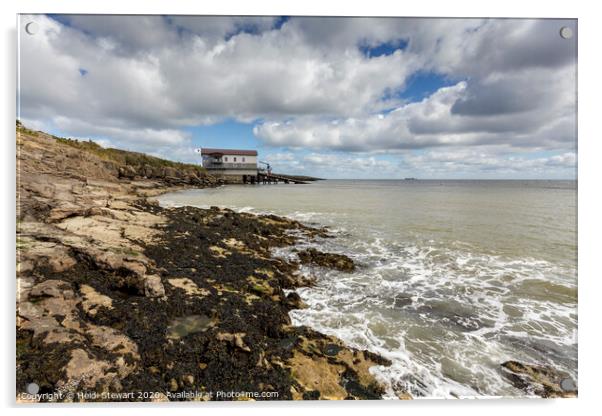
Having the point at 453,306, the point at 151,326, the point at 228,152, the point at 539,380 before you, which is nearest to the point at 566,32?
the point at 453,306

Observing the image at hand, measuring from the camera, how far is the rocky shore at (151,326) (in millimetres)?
3482

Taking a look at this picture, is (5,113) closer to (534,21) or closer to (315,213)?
(534,21)

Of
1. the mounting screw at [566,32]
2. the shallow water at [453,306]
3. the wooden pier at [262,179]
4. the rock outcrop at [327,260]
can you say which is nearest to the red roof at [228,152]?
the wooden pier at [262,179]

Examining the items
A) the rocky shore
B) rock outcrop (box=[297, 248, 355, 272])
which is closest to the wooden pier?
rock outcrop (box=[297, 248, 355, 272])

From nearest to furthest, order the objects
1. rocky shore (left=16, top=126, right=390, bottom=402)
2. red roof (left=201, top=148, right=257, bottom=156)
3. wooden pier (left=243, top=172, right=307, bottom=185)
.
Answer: rocky shore (left=16, top=126, right=390, bottom=402), red roof (left=201, top=148, right=257, bottom=156), wooden pier (left=243, top=172, right=307, bottom=185)

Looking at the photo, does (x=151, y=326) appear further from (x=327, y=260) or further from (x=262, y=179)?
(x=262, y=179)

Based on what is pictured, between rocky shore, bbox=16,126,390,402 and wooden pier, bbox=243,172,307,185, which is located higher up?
wooden pier, bbox=243,172,307,185

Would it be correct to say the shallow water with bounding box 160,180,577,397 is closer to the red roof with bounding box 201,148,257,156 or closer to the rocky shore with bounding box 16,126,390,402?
the rocky shore with bounding box 16,126,390,402

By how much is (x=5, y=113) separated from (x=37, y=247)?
2.69 meters

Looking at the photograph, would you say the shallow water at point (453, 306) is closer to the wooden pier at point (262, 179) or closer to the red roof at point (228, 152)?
the red roof at point (228, 152)

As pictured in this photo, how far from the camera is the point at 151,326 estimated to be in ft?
14.5

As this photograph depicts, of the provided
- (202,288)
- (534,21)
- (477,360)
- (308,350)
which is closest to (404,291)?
(477,360)

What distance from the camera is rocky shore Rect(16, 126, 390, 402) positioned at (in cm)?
348

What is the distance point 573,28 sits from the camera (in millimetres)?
4758
